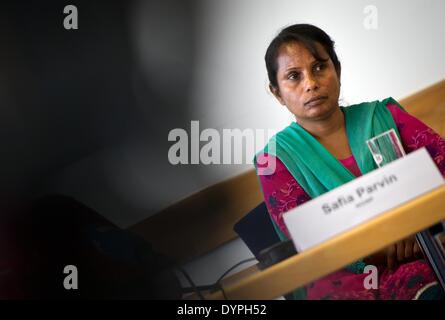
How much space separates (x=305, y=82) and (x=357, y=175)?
204 mm

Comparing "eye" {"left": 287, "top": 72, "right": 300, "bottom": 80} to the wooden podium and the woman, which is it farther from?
the wooden podium

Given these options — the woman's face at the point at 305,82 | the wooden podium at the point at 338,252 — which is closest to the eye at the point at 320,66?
the woman's face at the point at 305,82

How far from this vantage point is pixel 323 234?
81cm

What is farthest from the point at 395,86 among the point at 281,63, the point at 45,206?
the point at 45,206

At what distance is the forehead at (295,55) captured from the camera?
99 cm

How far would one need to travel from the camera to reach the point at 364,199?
863 millimetres

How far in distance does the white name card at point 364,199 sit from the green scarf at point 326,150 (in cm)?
10

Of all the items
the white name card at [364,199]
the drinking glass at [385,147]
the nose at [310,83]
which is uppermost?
the nose at [310,83]

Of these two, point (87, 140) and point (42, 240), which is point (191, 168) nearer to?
point (87, 140)

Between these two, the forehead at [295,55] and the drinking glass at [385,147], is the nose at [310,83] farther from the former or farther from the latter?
the drinking glass at [385,147]

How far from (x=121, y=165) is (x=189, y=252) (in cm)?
21

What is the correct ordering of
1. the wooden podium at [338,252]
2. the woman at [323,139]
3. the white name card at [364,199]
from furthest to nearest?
the woman at [323,139]
the white name card at [364,199]
the wooden podium at [338,252]

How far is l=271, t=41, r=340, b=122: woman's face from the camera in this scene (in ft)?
3.26

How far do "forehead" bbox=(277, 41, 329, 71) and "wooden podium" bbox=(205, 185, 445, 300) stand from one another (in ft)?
1.21
